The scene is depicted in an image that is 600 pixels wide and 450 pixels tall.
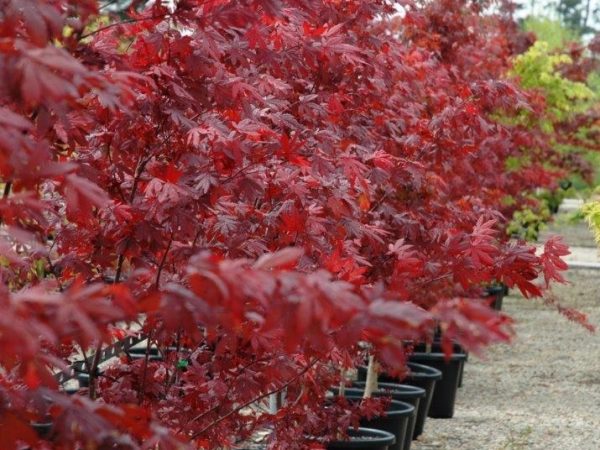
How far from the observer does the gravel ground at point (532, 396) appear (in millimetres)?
9133

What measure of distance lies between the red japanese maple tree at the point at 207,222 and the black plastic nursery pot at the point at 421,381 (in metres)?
3.23

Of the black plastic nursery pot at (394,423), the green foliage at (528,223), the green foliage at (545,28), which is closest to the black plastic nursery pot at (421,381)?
the black plastic nursery pot at (394,423)

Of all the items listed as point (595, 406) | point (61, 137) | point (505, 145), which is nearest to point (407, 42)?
point (505, 145)

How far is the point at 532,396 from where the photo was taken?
11156 mm

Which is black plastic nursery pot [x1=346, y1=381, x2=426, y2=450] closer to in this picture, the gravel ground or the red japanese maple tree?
the gravel ground

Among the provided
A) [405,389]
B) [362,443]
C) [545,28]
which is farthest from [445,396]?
[545,28]

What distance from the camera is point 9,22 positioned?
227cm

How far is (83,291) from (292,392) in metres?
3.67

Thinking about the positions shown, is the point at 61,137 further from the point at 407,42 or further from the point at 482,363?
the point at 482,363

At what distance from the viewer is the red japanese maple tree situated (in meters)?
A: 2.03

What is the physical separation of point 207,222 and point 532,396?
7830 millimetres

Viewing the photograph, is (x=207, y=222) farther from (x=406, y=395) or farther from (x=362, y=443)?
(x=406, y=395)

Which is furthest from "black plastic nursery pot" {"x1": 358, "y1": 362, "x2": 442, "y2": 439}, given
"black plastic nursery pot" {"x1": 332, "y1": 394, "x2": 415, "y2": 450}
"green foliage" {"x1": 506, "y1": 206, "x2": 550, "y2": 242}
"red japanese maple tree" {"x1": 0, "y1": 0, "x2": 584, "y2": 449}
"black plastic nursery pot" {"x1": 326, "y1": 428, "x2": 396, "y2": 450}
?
"green foliage" {"x1": 506, "y1": 206, "x2": 550, "y2": 242}

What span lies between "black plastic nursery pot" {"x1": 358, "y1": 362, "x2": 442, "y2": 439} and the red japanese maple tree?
323 cm
